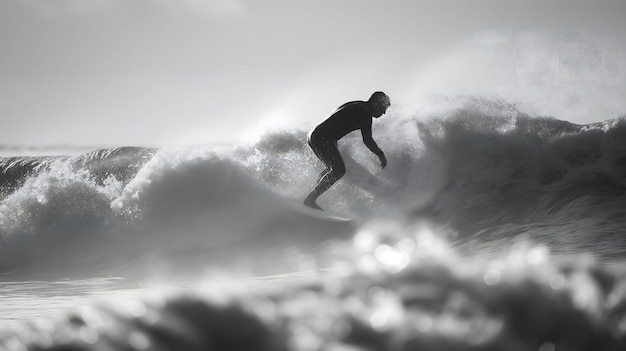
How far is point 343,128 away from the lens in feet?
28.6

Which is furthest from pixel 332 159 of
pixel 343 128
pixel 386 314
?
pixel 386 314

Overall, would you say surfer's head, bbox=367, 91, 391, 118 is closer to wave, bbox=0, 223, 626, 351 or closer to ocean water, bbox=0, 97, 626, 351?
ocean water, bbox=0, 97, 626, 351

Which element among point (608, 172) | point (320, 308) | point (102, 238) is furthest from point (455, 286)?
point (102, 238)

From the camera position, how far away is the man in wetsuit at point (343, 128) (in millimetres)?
8445

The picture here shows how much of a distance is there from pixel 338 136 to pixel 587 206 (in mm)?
4604

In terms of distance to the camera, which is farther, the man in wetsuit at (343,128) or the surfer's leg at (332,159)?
the surfer's leg at (332,159)

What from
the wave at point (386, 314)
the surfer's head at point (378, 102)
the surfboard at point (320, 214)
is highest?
the surfboard at point (320, 214)

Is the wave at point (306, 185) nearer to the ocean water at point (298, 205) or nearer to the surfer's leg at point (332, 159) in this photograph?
the ocean water at point (298, 205)

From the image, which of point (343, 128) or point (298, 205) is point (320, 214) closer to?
point (298, 205)

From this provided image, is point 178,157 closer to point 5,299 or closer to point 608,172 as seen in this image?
point 5,299

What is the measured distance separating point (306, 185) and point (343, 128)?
564cm

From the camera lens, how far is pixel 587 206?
10688 mm

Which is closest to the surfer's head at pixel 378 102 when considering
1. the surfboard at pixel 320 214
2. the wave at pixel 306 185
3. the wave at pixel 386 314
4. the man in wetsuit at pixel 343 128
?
the man in wetsuit at pixel 343 128

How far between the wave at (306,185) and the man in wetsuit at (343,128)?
11.0 feet
